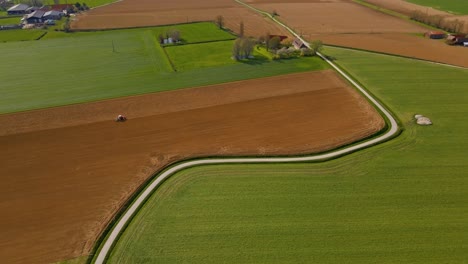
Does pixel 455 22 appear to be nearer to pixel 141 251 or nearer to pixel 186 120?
pixel 186 120

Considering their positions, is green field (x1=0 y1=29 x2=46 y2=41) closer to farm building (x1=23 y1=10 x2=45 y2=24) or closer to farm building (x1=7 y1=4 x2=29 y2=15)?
farm building (x1=23 y1=10 x2=45 y2=24)

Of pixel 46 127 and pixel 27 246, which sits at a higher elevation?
pixel 46 127

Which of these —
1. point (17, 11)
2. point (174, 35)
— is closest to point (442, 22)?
point (174, 35)

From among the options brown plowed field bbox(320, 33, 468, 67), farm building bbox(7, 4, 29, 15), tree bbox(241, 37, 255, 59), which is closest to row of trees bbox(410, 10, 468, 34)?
brown plowed field bbox(320, 33, 468, 67)

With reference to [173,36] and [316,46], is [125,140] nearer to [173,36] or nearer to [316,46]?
[173,36]

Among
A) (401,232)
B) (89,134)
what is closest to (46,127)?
(89,134)
